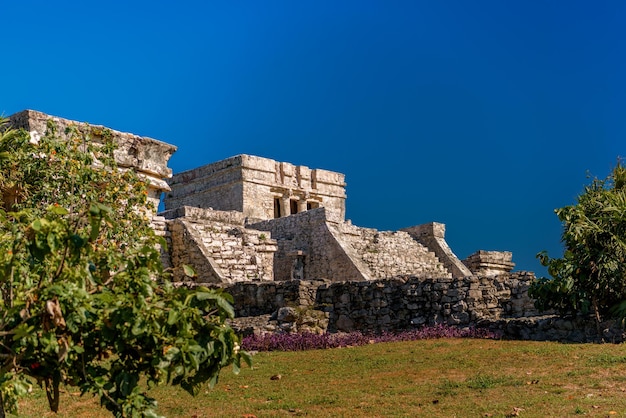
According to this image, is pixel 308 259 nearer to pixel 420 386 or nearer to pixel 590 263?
pixel 590 263

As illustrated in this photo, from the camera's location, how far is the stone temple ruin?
13.6 m

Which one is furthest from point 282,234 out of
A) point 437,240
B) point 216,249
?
point 437,240

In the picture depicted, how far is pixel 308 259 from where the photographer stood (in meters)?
22.6

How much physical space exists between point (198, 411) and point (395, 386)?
257 centimetres

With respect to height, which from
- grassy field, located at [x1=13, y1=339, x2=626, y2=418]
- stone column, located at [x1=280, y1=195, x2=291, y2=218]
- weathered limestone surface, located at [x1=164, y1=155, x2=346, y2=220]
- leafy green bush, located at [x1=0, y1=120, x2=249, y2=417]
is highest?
weathered limestone surface, located at [x1=164, y1=155, x2=346, y2=220]

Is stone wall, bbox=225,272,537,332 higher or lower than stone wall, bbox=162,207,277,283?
lower

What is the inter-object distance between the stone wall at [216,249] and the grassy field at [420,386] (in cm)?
673

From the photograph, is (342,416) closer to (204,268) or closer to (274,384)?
(274,384)

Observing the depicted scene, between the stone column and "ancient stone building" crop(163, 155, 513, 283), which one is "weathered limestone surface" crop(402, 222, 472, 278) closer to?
"ancient stone building" crop(163, 155, 513, 283)

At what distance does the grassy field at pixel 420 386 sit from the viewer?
819 cm

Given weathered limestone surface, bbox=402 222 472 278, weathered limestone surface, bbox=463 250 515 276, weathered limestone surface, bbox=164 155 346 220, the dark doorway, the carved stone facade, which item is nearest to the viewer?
the carved stone facade

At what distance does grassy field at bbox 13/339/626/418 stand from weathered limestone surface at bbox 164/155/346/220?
17.9 m

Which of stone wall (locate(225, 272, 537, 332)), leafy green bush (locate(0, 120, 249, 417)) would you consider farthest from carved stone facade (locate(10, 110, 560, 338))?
leafy green bush (locate(0, 120, 249, 417))

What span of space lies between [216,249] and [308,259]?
13.6 feet
